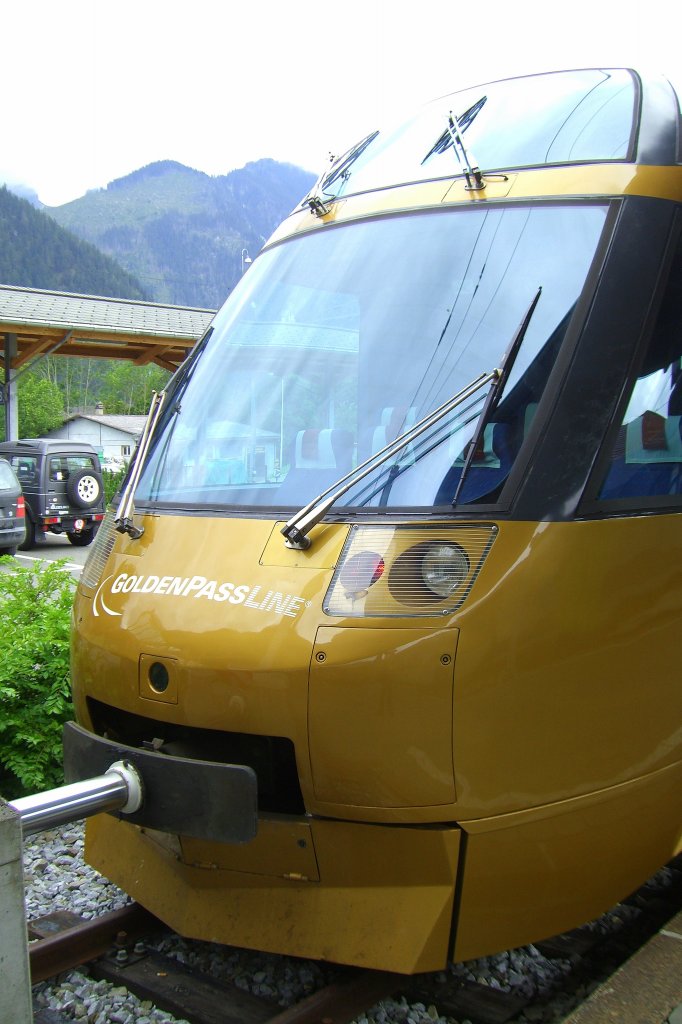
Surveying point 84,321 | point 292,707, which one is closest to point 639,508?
point 292,707

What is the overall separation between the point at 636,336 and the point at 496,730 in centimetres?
133

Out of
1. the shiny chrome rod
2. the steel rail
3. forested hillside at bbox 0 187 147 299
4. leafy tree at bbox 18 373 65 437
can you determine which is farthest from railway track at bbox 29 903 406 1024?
forested hillside at bbox 0 187 147 299

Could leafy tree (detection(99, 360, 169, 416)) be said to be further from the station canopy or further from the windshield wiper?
the windshield wiper

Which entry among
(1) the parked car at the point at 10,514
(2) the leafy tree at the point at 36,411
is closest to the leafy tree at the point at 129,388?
(2) the leafy tree at the point at 36,411

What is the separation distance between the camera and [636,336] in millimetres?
3180

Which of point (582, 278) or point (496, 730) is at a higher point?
point (582, 278)

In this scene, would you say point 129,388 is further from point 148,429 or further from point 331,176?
point 148,429

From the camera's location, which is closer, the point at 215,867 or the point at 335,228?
the point at 215,867

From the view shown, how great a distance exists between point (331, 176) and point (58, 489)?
641 inches

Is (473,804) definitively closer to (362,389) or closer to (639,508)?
(639,508)

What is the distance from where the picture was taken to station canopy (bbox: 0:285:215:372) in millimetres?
22312

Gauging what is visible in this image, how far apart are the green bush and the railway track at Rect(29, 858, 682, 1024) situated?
52.4 inches

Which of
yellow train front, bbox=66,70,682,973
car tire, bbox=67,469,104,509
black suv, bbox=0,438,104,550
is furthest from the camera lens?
car tire, bbox=67,469,104,509

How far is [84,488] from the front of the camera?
65.6ft
